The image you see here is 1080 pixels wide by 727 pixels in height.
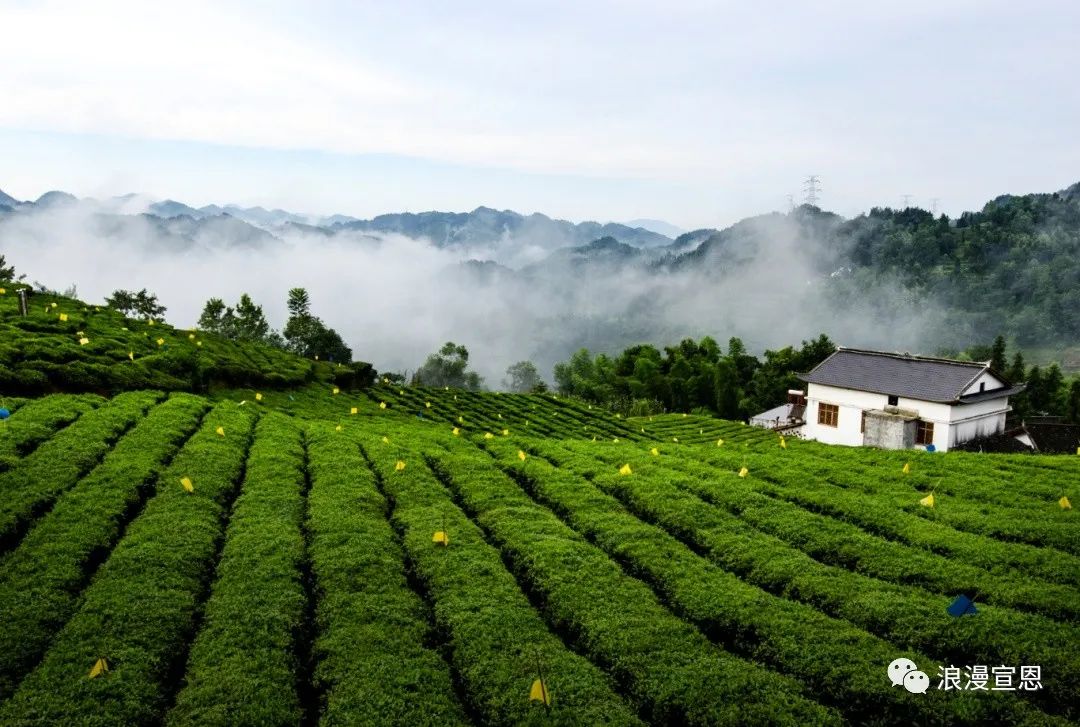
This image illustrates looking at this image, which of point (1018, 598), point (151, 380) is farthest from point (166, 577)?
point (151, 380)

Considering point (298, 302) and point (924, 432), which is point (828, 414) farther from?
point (298, 302)

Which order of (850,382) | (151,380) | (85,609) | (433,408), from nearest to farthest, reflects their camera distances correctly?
1. (85,609)
2. (151,380)
3. (433,408)
4. (850,382)

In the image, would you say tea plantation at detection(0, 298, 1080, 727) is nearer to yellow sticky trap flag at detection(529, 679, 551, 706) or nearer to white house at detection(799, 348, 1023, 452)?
yellow sticky trap flag at detection(529, 679, 551, 706)

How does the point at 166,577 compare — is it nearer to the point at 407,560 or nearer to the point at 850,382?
the point at 407,560

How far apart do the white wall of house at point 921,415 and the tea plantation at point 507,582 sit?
1654cm

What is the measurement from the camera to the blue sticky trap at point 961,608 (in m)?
9.15

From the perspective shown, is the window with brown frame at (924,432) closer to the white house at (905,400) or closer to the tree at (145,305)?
the white house at (905,400)

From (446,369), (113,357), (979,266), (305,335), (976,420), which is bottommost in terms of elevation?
(446,369)

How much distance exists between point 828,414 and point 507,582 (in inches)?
1271

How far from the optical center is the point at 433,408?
34.8 meters

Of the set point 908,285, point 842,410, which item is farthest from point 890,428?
point 908,285

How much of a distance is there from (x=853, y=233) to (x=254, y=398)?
180 meters

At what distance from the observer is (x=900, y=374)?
36.0 metres

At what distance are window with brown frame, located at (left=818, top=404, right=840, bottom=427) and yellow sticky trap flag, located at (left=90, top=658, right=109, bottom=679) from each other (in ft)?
119
